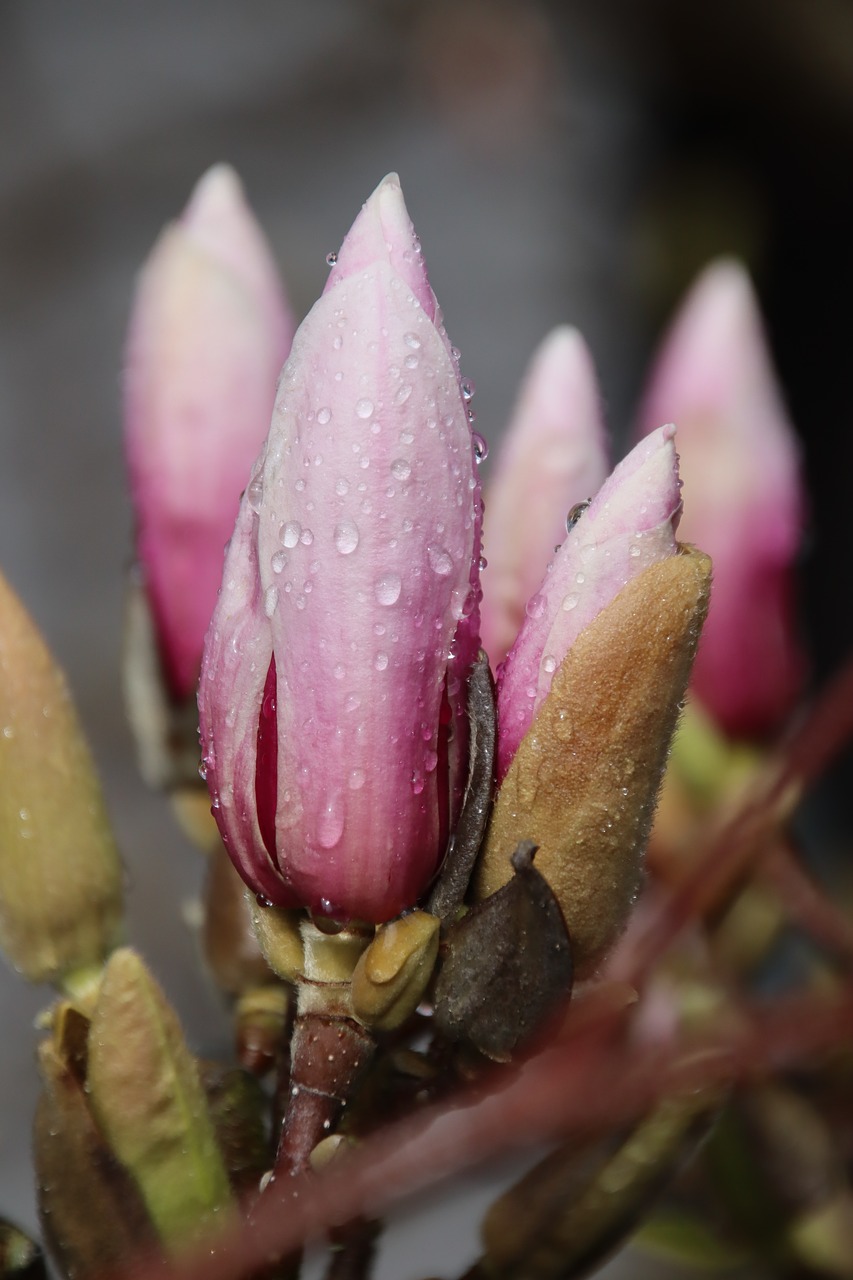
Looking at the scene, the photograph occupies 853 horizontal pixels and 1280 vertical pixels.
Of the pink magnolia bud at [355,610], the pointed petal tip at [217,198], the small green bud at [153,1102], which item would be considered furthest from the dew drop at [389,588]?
the pointed petal tip at [217,198]

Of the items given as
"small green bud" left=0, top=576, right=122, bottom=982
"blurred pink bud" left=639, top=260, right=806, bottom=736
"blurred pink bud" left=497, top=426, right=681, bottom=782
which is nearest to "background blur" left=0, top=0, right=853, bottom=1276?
"blurred pink bud" left=639, top=260, right=806, bottom=736

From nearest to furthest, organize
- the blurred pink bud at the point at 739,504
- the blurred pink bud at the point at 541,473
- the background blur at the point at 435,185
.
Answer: the blurred pink bud at the point at 541,473, the blurred pink bud at the point at 739,504, the background blur at the point at 435,185

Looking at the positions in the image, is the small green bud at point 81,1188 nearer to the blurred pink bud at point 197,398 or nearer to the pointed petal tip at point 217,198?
the blurred pink bud at point 197,398

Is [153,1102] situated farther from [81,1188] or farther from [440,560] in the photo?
[440,560]

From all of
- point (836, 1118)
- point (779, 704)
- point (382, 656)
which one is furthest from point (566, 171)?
point (382, 656)

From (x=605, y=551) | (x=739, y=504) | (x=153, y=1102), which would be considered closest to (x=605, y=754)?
(x=605, y=551)

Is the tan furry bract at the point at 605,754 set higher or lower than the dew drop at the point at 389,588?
lower
